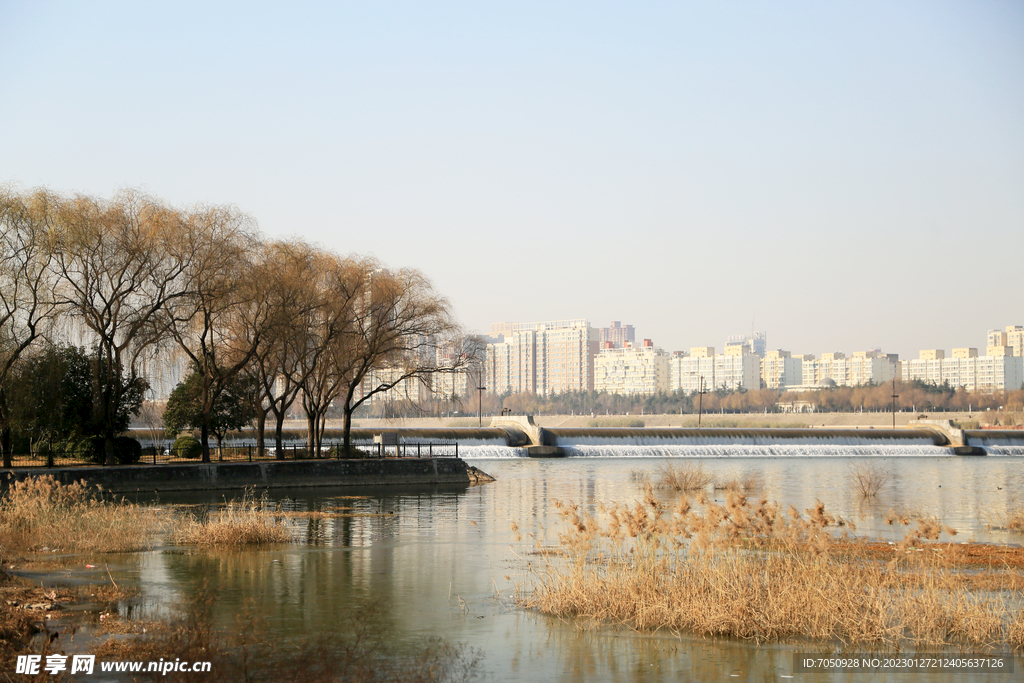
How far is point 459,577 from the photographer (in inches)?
610

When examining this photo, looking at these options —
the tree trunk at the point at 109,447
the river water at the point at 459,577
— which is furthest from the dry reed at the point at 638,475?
the tree trunk at the point at 109,447

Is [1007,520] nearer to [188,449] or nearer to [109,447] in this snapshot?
[109,447]

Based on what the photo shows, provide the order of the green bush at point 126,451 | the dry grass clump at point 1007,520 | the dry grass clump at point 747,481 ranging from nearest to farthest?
the dry grass clump at point 1007,520 < the green bush at point 126,451 < the dry grass clump at point 747,481

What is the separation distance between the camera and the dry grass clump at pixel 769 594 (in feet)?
34.4

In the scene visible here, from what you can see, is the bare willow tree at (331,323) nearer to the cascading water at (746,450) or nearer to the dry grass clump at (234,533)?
the dry grass clump at (234,533)

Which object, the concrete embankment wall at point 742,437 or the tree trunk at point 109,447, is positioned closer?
the tree trunk at point 109,447

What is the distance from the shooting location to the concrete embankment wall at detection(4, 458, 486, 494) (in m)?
29.6

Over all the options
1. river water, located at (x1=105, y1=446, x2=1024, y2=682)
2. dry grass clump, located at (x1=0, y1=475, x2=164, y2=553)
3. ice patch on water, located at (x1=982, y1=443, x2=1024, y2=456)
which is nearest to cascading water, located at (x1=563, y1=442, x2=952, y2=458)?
ice patch on water, located at (x1=982, y1=443, x2=1024, y2=456)

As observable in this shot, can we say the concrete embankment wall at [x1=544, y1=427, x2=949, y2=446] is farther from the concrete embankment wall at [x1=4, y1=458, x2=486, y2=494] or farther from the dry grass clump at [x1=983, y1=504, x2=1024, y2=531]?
the dry grass clump at [x1=983, y1=504, x2=1024, y2=531]

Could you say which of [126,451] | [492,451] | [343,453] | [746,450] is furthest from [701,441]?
[126,451]

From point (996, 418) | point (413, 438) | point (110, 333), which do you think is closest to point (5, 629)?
point (110, 333)

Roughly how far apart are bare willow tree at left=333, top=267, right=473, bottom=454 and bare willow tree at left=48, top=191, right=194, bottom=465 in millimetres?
7966

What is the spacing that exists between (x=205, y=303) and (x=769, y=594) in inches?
1010

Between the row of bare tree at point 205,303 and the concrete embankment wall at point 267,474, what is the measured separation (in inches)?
72.3
